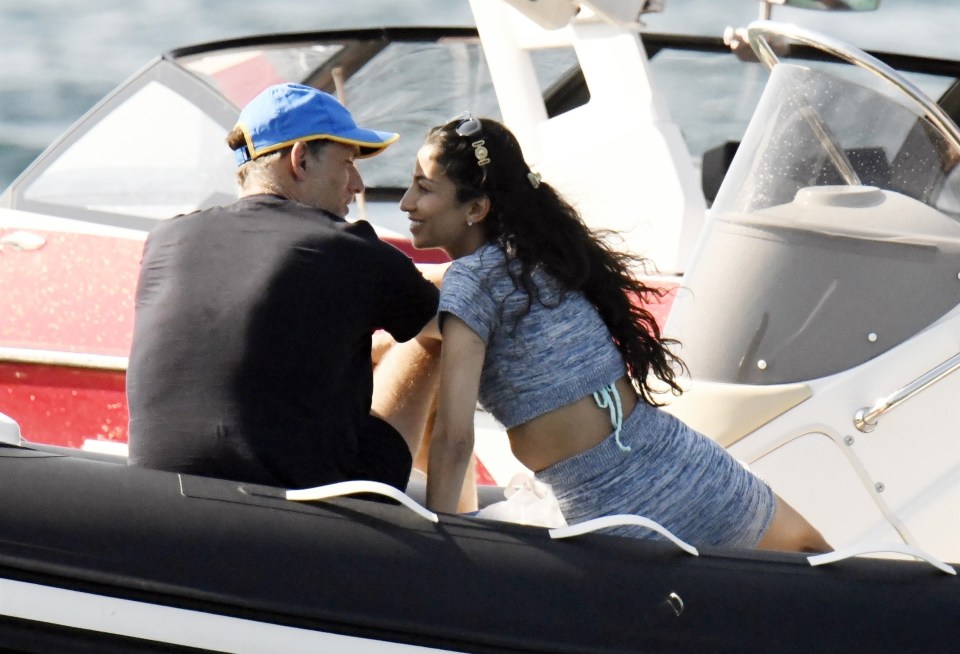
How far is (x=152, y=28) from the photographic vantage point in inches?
476

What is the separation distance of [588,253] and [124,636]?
90cm

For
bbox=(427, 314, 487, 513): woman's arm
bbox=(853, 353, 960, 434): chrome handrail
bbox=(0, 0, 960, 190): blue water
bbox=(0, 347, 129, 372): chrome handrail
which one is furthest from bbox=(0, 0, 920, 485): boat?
bbox=(0, 0, 960, 190): blue water

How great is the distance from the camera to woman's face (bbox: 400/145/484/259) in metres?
2.12

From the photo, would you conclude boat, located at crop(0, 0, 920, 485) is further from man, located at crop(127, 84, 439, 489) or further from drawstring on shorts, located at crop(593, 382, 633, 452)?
man, located at crop(127, 84, 439, 489)

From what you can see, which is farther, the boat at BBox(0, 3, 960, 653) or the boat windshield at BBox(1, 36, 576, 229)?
the boat windshield at BBox(1, 36, 576, 229)

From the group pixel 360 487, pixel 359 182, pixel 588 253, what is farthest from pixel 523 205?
pixel 360 487

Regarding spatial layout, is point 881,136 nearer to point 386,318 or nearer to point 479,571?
point 386,318

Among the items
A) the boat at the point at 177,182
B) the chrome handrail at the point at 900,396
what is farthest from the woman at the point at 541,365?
the boat at the point at 177,182

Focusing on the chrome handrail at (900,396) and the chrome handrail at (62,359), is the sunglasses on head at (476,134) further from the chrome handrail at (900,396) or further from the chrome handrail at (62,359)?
the chrome handrail at (62,359)

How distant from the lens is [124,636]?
1792mm

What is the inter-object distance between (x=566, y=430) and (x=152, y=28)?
10.8 meters

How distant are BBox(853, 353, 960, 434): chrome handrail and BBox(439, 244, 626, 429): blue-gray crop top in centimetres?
73

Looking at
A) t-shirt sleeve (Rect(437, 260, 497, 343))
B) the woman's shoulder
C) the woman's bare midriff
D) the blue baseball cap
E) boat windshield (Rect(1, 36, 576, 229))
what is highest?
boat windshield (Rect(1, 36, 576, 229))

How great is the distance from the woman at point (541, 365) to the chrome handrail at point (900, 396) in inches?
21.0
